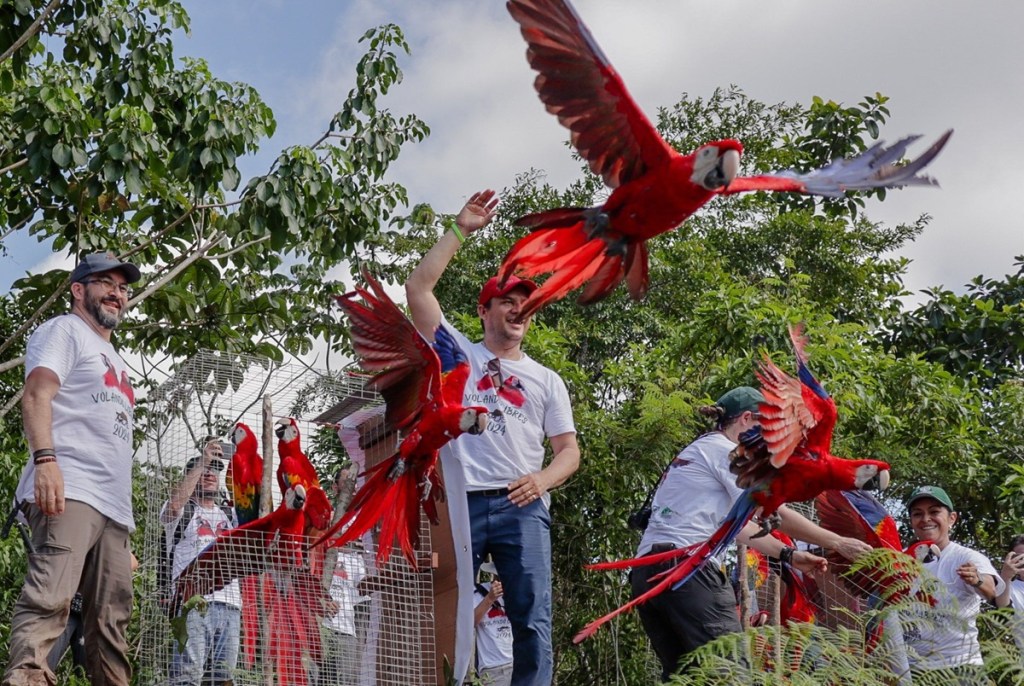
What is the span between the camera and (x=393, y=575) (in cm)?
403

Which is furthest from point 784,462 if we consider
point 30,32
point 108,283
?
point 30,32

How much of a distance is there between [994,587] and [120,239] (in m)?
5.10

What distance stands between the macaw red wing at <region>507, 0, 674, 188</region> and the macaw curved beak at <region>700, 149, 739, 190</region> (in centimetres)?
15

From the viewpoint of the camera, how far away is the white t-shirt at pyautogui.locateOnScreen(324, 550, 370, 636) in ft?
13.0

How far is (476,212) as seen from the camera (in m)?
3.73

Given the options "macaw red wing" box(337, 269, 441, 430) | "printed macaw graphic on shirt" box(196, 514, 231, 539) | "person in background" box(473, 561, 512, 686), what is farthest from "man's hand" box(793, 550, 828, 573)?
"printed macaw graphic on shirt" box(196, 514, 231, 539)

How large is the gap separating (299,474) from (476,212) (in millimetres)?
1053

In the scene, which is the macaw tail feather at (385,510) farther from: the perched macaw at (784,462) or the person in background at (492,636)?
the person in background at (492,636)

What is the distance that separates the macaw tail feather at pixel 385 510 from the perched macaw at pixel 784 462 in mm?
635

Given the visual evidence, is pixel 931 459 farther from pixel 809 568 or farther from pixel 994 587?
pixel 809 568

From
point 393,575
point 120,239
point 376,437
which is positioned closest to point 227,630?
point 393,575

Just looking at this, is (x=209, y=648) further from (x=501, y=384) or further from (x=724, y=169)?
(x=724, y=169)

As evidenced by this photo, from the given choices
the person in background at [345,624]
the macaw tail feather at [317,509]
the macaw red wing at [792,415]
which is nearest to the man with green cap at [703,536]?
the macaw red wing at [792,415]

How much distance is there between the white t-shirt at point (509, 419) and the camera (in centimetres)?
402
